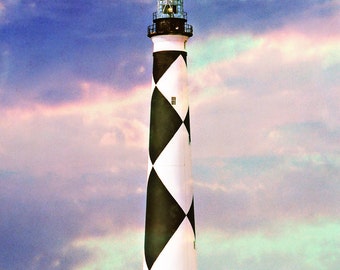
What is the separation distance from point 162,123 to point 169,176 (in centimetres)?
148

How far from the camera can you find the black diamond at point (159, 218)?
28.0 m

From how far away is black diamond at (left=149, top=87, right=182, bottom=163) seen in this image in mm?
28188

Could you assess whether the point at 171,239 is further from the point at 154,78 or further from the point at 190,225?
the point at 154,78

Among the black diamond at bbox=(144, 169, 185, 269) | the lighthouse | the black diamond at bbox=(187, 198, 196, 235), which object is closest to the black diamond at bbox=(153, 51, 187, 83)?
the lighthouse

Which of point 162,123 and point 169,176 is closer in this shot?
point 169,176

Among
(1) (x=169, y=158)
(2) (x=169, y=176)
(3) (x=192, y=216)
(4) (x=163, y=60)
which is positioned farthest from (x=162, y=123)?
(3) (x=192, y=216)

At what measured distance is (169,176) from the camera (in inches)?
1107

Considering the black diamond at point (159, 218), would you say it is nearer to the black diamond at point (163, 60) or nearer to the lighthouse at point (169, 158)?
the lighthouse at point (169, 158)

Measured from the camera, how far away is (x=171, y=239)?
27969 millimetres

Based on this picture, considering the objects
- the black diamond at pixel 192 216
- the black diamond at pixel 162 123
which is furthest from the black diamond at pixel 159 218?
the black diamond at pixel 162 123

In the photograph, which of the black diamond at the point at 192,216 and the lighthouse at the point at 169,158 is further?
the black diamond at the point at 192,216

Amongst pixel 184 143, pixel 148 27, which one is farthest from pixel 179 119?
pixel 148 27

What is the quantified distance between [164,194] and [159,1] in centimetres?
545

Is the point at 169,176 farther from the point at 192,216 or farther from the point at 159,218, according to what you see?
the point at 192,216
